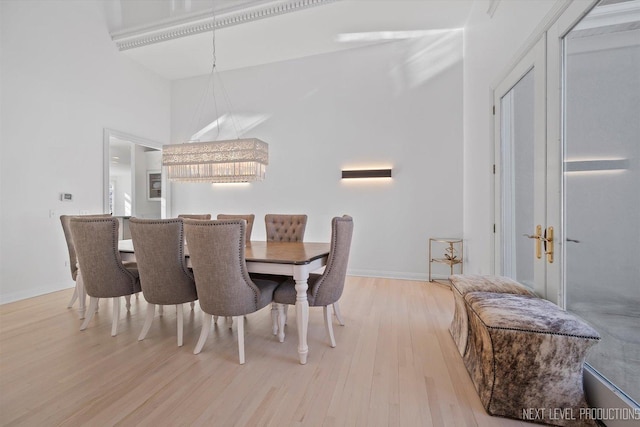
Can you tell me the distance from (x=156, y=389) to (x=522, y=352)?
2.09 metres

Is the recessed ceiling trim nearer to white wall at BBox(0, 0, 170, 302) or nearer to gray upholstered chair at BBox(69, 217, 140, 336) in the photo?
white wall at BBox(0, 0, 170, 302)

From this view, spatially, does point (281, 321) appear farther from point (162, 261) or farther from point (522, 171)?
point (522, 171)

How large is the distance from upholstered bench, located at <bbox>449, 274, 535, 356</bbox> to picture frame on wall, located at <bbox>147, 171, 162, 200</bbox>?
23.3 feet

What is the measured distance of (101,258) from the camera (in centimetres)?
251

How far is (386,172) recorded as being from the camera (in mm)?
4484

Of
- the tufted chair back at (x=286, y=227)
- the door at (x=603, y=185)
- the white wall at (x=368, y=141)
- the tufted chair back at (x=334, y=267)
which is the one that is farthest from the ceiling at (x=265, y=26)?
the tufted chair back at (x=334, y=267)

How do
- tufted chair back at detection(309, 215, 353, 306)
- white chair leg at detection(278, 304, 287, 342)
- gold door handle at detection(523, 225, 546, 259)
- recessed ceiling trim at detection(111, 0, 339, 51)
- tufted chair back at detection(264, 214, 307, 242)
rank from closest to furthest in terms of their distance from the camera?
gold door handle at detection(523, 225, 546, 259), tufted chair back at detection(309, 215, 353, 306), white chair leg at detection(278, 304, 287, 342), tufted chair back at detection(264, 214, 307, 242), recessed ceiling trim at detection(111, 0, 339, 51)

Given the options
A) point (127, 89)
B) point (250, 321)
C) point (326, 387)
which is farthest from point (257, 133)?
point (326, 387)

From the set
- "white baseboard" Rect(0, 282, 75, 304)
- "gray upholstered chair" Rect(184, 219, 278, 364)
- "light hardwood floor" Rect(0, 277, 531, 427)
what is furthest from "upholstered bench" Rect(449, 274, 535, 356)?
"white baseboard" Rect(0, 282, 75, 304)

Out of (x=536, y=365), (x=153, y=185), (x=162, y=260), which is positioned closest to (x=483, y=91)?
(x=536, y=365)

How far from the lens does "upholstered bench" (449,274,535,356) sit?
206cm

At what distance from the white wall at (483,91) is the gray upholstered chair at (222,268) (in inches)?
101

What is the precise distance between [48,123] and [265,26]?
320 cm

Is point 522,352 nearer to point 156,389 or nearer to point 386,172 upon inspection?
point 156,389
